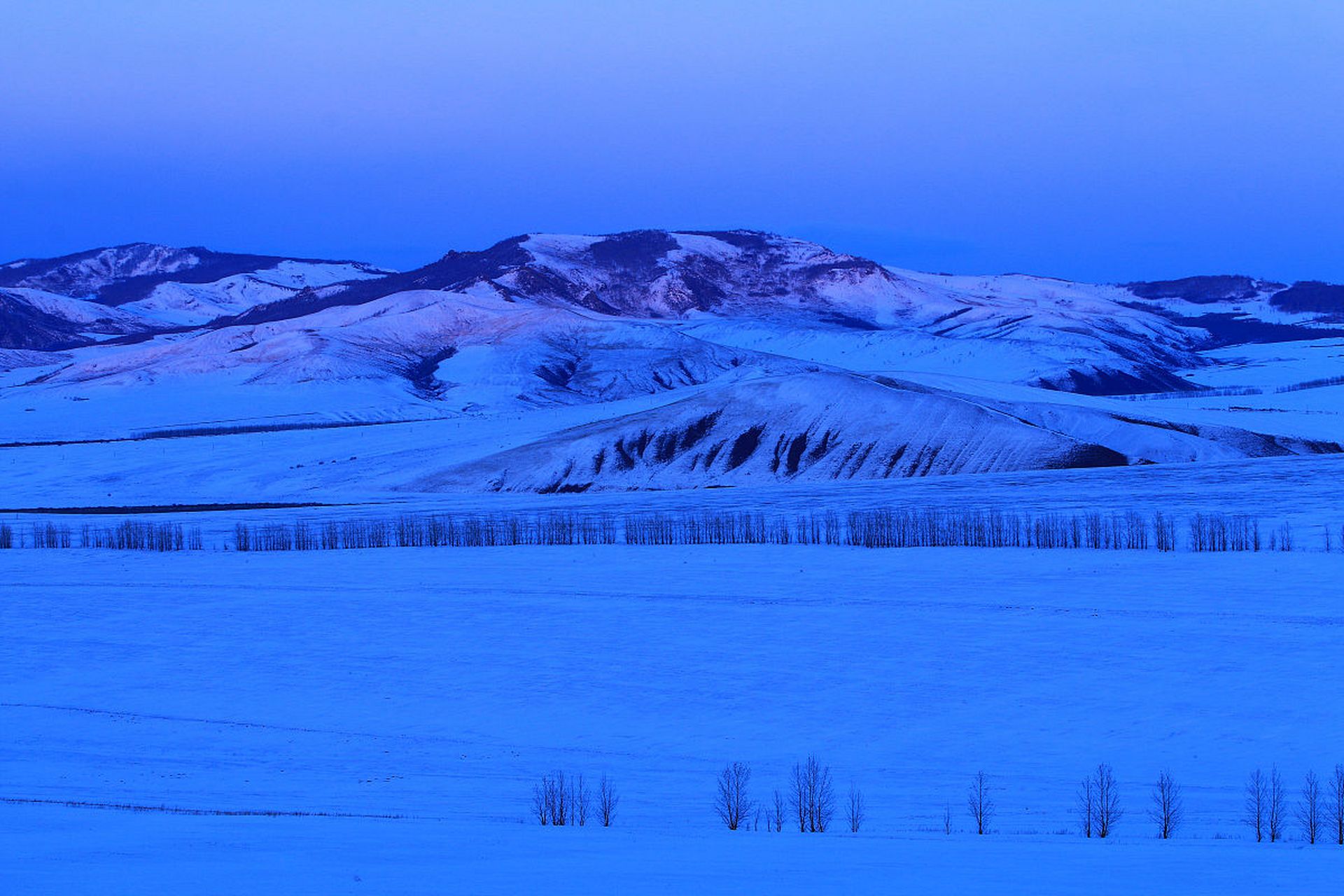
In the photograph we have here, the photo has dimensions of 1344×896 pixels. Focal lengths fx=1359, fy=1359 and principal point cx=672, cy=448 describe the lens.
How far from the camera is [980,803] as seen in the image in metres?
13.9

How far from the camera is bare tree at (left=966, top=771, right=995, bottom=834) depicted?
13.6 metres

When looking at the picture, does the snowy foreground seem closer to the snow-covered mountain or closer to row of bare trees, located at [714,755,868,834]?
row of bare trees, located at [714,755,868,834]

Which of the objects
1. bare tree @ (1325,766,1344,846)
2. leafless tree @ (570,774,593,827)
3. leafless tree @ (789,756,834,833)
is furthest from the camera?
leafless tree @ (570,774,593,827)

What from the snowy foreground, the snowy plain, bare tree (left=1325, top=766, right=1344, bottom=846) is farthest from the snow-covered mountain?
bare tree (left=1325, top=766, right=1344, bottom=846)

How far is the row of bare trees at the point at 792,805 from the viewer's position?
1379 cm

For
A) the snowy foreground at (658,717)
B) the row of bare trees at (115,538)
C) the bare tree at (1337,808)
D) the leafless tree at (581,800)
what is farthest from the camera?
the row of bare trees at (115,538)

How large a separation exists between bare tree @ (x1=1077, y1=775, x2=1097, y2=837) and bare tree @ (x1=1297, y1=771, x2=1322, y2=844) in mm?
1967

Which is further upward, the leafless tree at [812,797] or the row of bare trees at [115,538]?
the row of bare trees at [115,538]

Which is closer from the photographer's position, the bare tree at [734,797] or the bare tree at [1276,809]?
the bare tree at [1276,809]

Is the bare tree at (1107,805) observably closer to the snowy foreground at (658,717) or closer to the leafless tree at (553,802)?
the snowy foreground at (658,717)

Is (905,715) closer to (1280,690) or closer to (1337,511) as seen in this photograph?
(1280,690)

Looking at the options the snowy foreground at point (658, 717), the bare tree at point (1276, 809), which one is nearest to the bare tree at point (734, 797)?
the snowy foreground at point (658, 717)

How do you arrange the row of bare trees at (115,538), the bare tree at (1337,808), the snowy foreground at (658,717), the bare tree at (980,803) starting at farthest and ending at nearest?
1. the row of bare trees at (115,538)
2. the bare tree at (980,803)
3. the bare tree at (1337,808)
4. the snowy foreground at (658,717)

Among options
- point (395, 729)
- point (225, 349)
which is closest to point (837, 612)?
point (395, 729)
